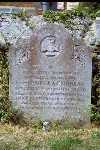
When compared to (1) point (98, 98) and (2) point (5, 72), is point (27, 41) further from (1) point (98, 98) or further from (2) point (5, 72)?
(1) point (98, 98)

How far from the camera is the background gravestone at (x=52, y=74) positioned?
30.1 feet

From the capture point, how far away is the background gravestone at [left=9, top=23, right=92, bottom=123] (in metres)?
9.17

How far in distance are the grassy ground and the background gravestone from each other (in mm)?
391

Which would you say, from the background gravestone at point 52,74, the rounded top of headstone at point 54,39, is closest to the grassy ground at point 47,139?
the background gravestone at point 52,74

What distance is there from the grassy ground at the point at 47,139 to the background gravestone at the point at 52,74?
0.39 meters

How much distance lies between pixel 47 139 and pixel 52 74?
120cm

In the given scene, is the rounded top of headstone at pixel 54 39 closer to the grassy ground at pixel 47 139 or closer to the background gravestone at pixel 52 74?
the background gravestone at pixel 52 74

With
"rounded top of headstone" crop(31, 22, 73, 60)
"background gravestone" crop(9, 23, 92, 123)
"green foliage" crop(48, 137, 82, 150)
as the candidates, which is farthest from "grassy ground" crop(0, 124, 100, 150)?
"rounded top of headstone" crop(31, 22, 73, 60)

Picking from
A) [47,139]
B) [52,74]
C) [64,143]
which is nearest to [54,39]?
[52,74]

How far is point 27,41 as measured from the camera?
30.1 ft

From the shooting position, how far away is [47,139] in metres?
8.41

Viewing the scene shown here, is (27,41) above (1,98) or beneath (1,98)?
above

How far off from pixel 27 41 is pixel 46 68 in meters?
0.50

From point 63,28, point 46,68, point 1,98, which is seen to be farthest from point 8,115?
point 63,28
